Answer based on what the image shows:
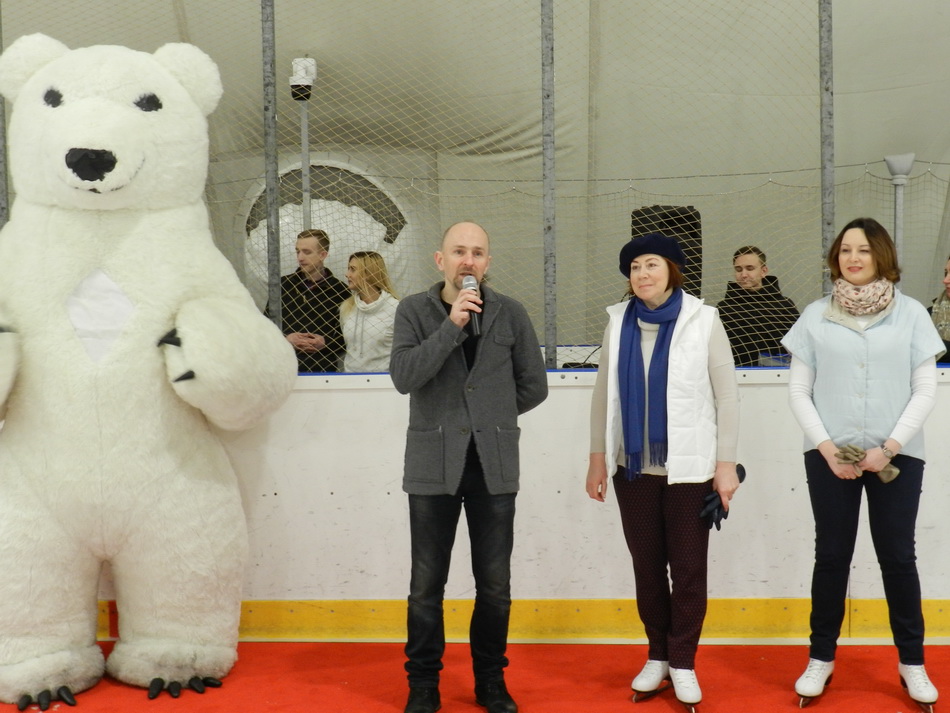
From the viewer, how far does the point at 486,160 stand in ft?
19.1

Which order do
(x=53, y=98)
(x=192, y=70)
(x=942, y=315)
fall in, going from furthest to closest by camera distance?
(x=942, y=315), (x=192, y=70), (x=53, y=98)

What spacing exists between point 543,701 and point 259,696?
84 cm

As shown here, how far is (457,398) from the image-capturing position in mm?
2676

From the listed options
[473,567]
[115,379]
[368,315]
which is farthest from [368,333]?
[473,567]

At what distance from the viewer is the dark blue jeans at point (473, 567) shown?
8.80 ft

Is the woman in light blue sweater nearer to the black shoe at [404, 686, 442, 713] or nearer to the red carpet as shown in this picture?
the red carpet

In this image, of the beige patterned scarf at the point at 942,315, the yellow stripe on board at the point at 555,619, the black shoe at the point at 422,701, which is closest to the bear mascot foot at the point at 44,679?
the yellow stripe on board at the point at 555,619

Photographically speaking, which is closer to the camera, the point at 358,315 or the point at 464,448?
the point at 464,448

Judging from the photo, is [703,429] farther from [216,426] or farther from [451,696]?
[216,426]

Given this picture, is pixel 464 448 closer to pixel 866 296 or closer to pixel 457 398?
pixel 457 398

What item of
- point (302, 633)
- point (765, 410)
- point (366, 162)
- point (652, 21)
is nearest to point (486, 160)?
point (366, 162)

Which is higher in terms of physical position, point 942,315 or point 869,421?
point 942,315

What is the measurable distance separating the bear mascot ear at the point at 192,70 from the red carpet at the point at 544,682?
1799 mm

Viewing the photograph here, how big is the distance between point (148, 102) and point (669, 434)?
1.83 metres
